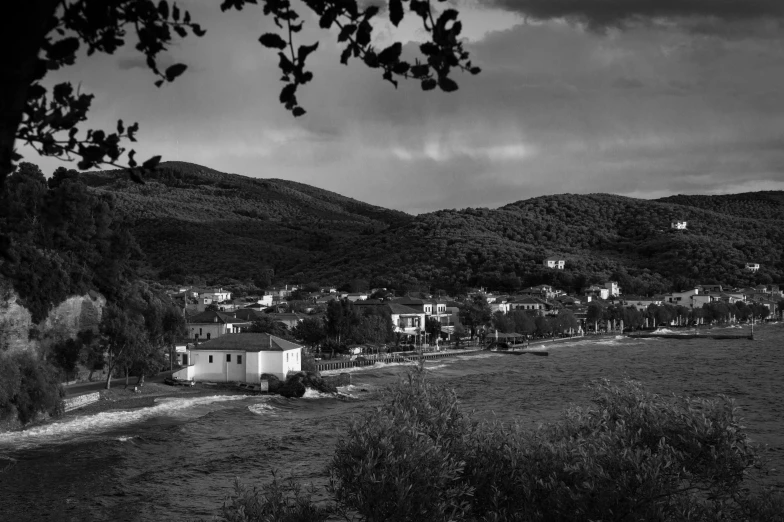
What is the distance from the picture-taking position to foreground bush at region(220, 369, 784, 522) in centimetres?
1320

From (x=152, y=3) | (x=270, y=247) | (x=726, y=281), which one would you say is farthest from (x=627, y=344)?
(x=152, y=3)

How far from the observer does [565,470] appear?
1376 centimetres

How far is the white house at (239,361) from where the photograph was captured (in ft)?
182

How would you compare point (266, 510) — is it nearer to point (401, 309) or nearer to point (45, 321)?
point (45, 321)

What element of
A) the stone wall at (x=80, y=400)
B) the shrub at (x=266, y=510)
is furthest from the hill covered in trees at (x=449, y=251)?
the shrub at (x=266, y=510)

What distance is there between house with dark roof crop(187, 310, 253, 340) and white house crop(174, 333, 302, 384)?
16618 millimetres

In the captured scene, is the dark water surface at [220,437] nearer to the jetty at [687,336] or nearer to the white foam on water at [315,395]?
the white foam on water at [315,395]

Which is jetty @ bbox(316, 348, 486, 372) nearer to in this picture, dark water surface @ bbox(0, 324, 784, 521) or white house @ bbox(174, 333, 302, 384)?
dark water surface @ bbox(0, 324, 784, 521)

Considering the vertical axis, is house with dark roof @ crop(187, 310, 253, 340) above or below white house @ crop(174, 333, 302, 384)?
above

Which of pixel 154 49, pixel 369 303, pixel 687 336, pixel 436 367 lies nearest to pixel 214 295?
pixel 369 303

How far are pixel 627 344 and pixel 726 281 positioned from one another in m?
72.0

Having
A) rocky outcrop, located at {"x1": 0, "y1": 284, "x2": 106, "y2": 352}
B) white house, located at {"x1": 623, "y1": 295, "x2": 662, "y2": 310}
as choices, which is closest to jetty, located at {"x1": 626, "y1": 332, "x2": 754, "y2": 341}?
white house, located at {"x1": 623, "y1": 295, "x2": 662, "y2": 310}

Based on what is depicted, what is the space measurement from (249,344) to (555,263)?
115 meters

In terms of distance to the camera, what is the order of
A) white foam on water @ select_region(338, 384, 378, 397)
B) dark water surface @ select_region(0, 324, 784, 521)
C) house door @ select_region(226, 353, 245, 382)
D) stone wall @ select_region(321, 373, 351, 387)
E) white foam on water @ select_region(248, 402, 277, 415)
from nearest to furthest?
1. dark water surface @ select_region(0, 324, 784, 521)
2. white foam on water @ select_region(248, 402, 277, 415)
3. white foam on water @ select_region(338, 384, 378, 397)
4. house door @ select_region(226, 353, 245, 382)
5. stone wall @ select_region(321, 373, 351, 387)
